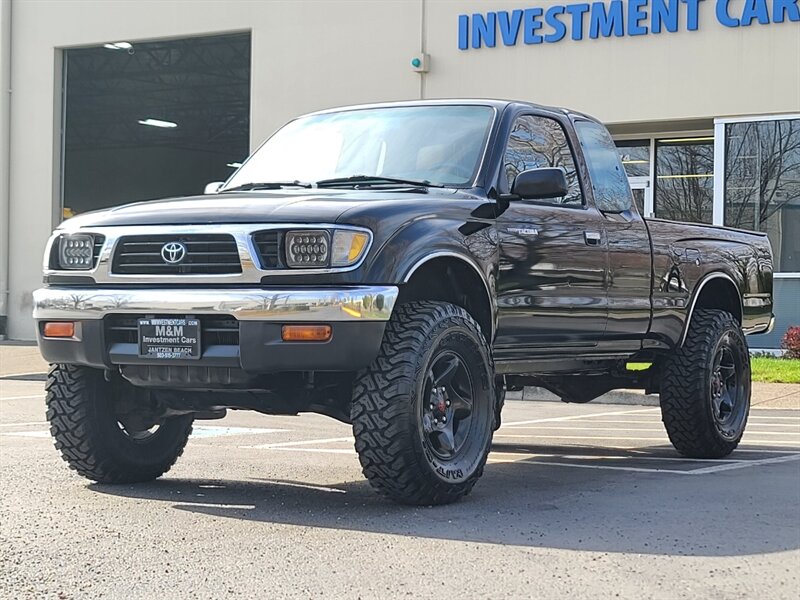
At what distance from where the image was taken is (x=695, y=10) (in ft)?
62.6

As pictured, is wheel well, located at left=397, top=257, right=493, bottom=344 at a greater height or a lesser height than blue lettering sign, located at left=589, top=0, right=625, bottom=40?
lesser

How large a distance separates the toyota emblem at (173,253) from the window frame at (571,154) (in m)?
1.75

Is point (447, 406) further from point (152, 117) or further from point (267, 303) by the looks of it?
point (152, 117)

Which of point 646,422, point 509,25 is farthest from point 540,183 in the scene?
point 509,25

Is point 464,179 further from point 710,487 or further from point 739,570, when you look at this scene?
point 739,570

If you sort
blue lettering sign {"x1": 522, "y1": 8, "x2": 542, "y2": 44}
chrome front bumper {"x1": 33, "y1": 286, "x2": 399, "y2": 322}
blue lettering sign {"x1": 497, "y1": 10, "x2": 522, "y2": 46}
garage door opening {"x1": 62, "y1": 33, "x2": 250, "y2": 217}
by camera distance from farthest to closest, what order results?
garage door opening {"x1": 62, "y1": 33, "x2": 250, "y2": 217} < blue lettering sign {"x1": 497, "y1": 10, "x2": 522, "y2": 46} < blue lettering sign {"x1": 522, "y1": 8, "x2": 542, "y2": 44} < chrome front bumper {"x1": 33, "y1": 286, "x2": 399, "y2": 322}

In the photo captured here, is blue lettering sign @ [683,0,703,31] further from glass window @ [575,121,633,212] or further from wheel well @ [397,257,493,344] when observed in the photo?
wheel well @ [397,257,493,344]

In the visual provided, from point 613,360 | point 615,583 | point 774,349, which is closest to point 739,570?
point 615,583

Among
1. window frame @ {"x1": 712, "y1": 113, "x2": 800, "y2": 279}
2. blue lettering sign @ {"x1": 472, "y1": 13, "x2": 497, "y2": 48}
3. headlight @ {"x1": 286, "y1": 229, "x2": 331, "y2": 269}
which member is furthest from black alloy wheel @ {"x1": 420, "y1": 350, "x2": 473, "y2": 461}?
blue lettering sign @ {"x1": 472, "y1": 13, "x2": 497, "y2": 48}

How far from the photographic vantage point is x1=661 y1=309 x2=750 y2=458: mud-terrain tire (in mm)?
8586

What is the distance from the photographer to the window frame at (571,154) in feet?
23.3

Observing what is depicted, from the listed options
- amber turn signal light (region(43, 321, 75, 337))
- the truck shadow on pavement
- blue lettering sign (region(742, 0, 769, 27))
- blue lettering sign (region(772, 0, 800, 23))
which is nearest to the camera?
the truck shadow on pavement

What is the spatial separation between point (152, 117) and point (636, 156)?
70.3 ft

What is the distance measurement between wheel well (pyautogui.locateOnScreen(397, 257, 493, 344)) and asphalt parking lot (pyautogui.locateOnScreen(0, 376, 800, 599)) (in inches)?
36.6
